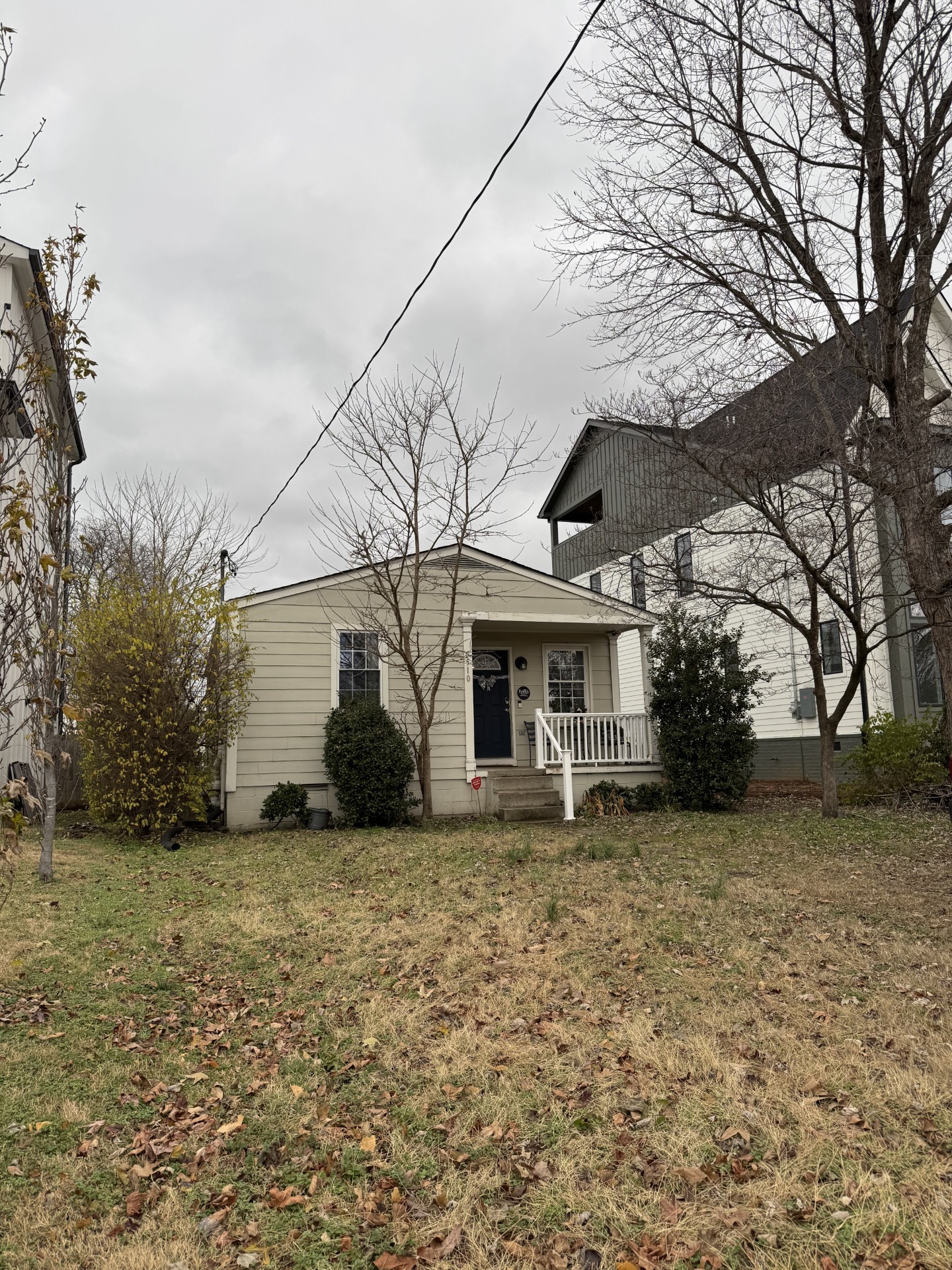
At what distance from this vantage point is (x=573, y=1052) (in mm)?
4395

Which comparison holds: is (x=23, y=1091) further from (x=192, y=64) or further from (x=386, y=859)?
(x=192, y=64)

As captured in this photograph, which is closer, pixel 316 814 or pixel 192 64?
pixel 192 64

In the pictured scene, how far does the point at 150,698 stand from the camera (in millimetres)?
10625

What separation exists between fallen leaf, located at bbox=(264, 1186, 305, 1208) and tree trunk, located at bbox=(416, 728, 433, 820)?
912 centimetres

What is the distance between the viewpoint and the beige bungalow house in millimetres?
12688

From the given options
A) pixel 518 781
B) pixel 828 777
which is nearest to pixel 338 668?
pixel 518 781

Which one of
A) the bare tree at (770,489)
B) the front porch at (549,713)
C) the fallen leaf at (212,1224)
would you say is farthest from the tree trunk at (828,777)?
the fallen leaf at (212,1224)

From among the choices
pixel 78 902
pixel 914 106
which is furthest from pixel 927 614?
pixel 78 902

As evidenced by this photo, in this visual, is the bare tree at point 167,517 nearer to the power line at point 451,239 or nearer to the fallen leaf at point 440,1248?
the power line at point 451,239

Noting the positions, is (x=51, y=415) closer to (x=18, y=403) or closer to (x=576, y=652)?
(x=18, y=403)

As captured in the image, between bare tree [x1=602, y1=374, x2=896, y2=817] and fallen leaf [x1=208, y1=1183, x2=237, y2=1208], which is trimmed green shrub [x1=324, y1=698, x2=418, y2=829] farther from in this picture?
fallen leaf [x1=208, y1=1183, x2=237, y2=1208]

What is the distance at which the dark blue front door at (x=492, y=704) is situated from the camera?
14688mm

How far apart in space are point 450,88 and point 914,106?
→ 4682 mm

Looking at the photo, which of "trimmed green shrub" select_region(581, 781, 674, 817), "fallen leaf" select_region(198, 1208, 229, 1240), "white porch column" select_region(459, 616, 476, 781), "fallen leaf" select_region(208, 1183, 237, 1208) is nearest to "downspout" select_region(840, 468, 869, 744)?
"trimmed green shrub" select_region(581, 781, 674, 817)
